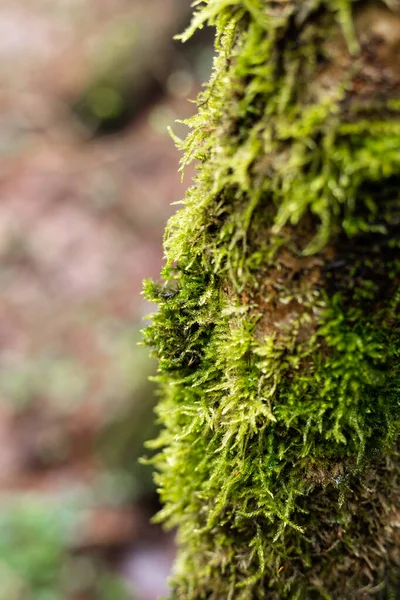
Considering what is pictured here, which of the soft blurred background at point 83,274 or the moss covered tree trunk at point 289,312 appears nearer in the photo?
the moss covered tree trunk at point 289,312

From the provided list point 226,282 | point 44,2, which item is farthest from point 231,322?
point 44,2

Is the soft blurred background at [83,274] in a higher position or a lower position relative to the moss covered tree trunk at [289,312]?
higher

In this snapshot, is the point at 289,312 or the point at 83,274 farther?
the point at 83,274

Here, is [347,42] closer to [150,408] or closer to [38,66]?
[150,408]

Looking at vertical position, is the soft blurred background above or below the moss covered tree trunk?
above

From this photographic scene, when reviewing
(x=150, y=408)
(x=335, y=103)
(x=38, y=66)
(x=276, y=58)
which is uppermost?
(x=38, y=66)
